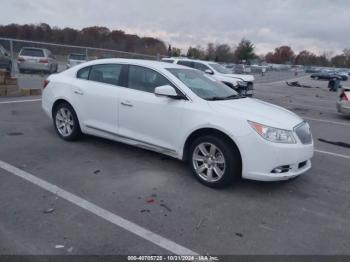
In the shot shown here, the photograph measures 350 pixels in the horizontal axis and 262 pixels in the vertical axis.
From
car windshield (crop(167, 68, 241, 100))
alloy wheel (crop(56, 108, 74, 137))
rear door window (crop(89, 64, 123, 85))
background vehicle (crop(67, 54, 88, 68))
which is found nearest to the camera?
car windshield (crop(167, 68, 241, 100))

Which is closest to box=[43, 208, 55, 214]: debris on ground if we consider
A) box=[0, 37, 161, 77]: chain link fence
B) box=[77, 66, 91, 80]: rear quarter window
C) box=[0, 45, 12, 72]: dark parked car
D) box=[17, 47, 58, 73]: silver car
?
box=[77, 66, 91, 80]: rear quarter window

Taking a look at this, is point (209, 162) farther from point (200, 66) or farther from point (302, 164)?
point (200, 66)

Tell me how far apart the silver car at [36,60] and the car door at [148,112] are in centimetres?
1398

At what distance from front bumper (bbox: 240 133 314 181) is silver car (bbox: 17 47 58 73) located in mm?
15952

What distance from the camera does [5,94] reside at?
1138 centimetres

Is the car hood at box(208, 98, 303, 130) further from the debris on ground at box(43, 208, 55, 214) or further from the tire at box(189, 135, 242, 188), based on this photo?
the debris on ground at box(43, 208, 55, 214)

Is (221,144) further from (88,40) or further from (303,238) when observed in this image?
(88,40)

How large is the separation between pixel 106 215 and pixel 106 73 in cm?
286

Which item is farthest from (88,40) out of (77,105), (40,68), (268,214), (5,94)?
(268,214)

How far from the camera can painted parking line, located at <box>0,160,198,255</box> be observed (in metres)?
3.25

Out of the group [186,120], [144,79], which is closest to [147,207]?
[186,120]

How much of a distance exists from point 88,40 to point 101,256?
43710 millimetres

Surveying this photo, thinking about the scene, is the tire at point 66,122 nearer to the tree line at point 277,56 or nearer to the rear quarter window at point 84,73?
the rear quarter window at point 84,73

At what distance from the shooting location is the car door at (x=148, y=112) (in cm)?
493
